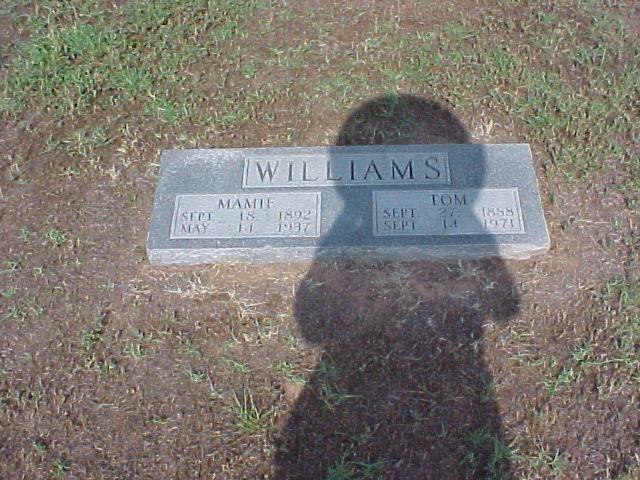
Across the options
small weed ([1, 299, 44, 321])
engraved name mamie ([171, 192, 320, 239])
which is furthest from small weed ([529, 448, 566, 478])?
small weed ([1, 299, 44, 321])

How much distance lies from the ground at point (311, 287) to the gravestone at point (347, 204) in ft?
0.39

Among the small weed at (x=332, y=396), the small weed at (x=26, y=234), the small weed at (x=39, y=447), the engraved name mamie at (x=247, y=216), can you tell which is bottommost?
the small weed at (x=39, y=447)

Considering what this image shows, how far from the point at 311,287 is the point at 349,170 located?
0.70m

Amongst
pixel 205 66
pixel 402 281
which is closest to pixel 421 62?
pixel 205 66

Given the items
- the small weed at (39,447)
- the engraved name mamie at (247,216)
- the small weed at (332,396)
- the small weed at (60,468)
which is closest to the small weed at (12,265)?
the engraved name mamie at (247,216)

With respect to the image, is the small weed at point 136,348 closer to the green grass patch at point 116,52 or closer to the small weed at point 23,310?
the small weed at point 23,310

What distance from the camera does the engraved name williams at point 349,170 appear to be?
11.6ft

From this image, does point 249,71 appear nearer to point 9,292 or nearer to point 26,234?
point 26,234

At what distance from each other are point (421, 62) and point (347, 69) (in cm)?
48

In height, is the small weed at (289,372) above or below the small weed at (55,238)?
below

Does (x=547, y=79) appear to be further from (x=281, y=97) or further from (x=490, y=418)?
(x=490, y=418)

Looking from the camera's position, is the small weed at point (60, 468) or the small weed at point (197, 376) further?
the small weed at point (197, 376)

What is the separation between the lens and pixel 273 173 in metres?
3.57

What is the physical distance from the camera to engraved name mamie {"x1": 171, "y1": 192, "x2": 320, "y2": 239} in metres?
3.35
